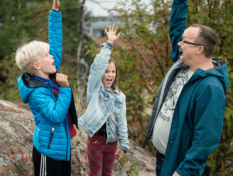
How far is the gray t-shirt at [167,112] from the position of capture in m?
2.04

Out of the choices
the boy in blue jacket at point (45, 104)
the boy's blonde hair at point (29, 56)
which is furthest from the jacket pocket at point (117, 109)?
the boy's blonde hair at point (29, 56)

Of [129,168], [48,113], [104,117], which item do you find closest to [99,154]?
[104,117]

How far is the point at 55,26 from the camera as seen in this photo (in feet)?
7.74

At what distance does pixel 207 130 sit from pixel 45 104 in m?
1.36

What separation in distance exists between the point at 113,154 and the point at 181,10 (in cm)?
181

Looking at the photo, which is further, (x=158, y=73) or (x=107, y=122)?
(x=158, y=73)

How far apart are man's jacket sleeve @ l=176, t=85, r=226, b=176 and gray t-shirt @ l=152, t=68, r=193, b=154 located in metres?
0.40

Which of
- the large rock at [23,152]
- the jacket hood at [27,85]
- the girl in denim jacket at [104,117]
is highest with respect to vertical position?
the jacket hood at [27,85]

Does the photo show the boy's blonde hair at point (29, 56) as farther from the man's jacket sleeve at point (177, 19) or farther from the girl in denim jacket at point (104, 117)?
the man's jacket sleeve at point (177, 19)

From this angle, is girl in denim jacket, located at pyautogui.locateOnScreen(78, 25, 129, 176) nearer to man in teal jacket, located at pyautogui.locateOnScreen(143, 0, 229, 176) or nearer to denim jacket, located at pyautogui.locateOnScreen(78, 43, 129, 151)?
denim jacket, located at pyautogui.locateOnScreen(78, 43, 129, 151)

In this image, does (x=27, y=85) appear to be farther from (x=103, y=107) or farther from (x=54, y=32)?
(x=103, y=107)

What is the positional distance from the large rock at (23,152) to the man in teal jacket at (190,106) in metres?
1.33

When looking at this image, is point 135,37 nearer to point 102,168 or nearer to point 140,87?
point 140,87

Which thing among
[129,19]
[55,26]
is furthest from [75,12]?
[55,26]
